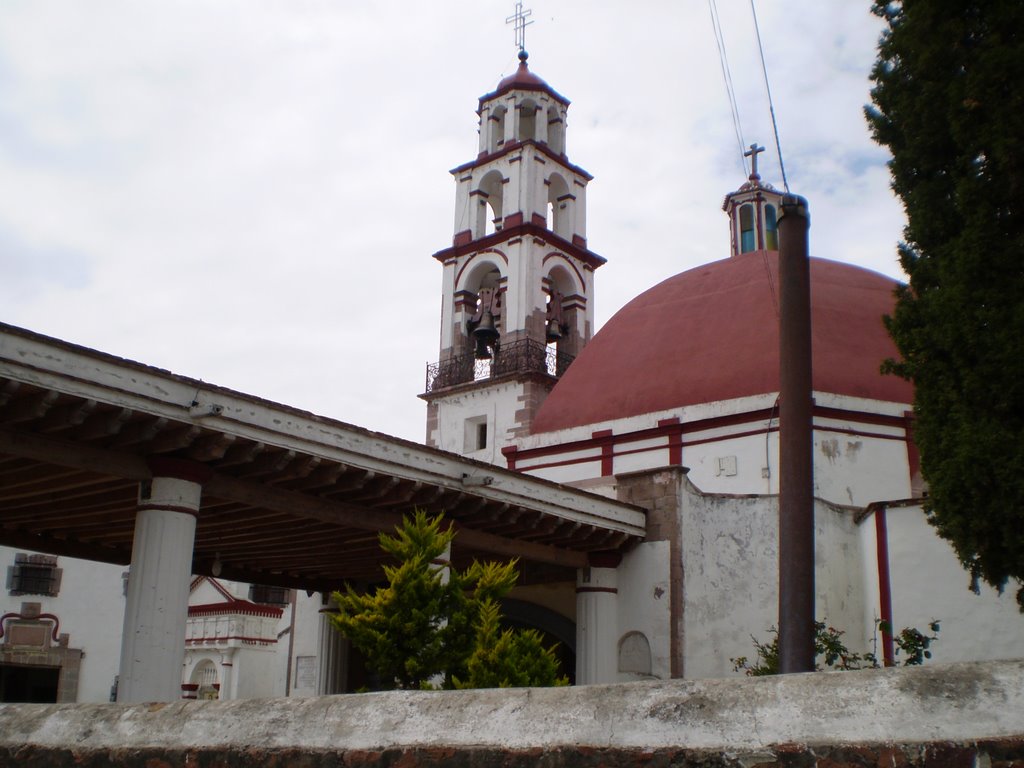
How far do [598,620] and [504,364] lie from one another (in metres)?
12.1

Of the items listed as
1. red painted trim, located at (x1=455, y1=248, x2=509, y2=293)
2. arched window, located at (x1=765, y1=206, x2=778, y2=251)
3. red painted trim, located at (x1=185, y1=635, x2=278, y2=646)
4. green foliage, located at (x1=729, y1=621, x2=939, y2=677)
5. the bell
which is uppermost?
arched window, located at (x1=765, y1=206, x2=778, y2=251)

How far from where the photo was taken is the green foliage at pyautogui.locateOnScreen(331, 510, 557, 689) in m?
8.04

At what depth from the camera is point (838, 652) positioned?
499 inches

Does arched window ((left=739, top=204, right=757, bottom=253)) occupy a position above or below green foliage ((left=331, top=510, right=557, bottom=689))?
above

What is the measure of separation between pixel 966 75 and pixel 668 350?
10703 mm

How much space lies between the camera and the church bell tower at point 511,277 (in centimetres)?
2602

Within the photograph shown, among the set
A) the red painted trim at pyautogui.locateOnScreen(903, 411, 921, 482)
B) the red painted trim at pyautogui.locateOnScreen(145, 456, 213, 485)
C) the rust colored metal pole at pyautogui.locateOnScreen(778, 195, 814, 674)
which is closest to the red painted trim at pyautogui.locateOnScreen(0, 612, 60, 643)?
the red painted trim at pyautogui.locateOnScreen(145, 456, 213, 485)

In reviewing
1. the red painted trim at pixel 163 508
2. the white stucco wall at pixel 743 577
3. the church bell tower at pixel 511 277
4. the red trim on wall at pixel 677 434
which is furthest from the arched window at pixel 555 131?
the red painted trim at pixel 163 508

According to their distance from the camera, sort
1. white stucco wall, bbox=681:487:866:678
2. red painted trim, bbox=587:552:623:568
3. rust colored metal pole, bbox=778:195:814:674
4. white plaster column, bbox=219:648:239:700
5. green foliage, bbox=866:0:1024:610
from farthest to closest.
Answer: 1. white plaster column, bbox=219:648:239:700
2. red painted trim, bbox=587:552:623:568
3. white stucco wall, bbox=681:487:866:678
4. rust colored metal pole, bbox=778:195:814:674
5. green foliage, bbox=866:0:1024:610

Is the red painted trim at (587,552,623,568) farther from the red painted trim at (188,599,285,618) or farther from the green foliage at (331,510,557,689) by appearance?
the red painted trim at (188,599,285,618)

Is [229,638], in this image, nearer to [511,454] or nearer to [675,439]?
[511,454]

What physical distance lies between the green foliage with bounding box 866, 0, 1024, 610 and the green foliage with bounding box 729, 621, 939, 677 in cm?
360

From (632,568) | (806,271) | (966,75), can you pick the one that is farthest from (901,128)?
(632,568)

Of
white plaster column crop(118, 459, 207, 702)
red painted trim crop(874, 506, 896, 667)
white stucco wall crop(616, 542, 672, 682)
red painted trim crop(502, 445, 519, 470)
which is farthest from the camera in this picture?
red painted trim crop(502, 445, 519, 470)
